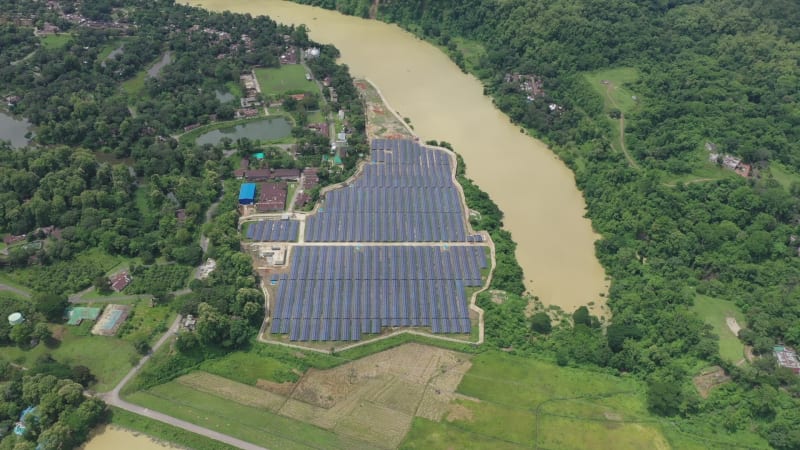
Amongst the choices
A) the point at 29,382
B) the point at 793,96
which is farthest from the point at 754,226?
the point at 29,382

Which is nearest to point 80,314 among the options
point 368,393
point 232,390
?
point 232,390

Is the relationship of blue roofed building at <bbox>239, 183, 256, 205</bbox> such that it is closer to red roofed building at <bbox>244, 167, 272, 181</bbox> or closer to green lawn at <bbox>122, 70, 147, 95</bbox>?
red roofed building at <bbox>244, 167, 272, 181</bbox>

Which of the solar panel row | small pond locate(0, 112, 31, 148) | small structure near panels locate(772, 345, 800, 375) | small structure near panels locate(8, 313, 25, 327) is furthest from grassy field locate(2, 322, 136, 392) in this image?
small structure near panels locate(772, 345, 800, 375)

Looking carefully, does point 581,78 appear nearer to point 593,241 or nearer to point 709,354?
point 593,241

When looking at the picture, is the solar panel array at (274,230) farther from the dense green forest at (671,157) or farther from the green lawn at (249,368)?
the dense green forest at (671,157)

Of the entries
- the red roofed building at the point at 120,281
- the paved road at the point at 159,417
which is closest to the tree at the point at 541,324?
the paved road at the point at 159,417

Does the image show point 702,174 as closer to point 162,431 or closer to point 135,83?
point 162,431

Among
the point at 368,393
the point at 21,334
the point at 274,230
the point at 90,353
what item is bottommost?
the point at 90,353
